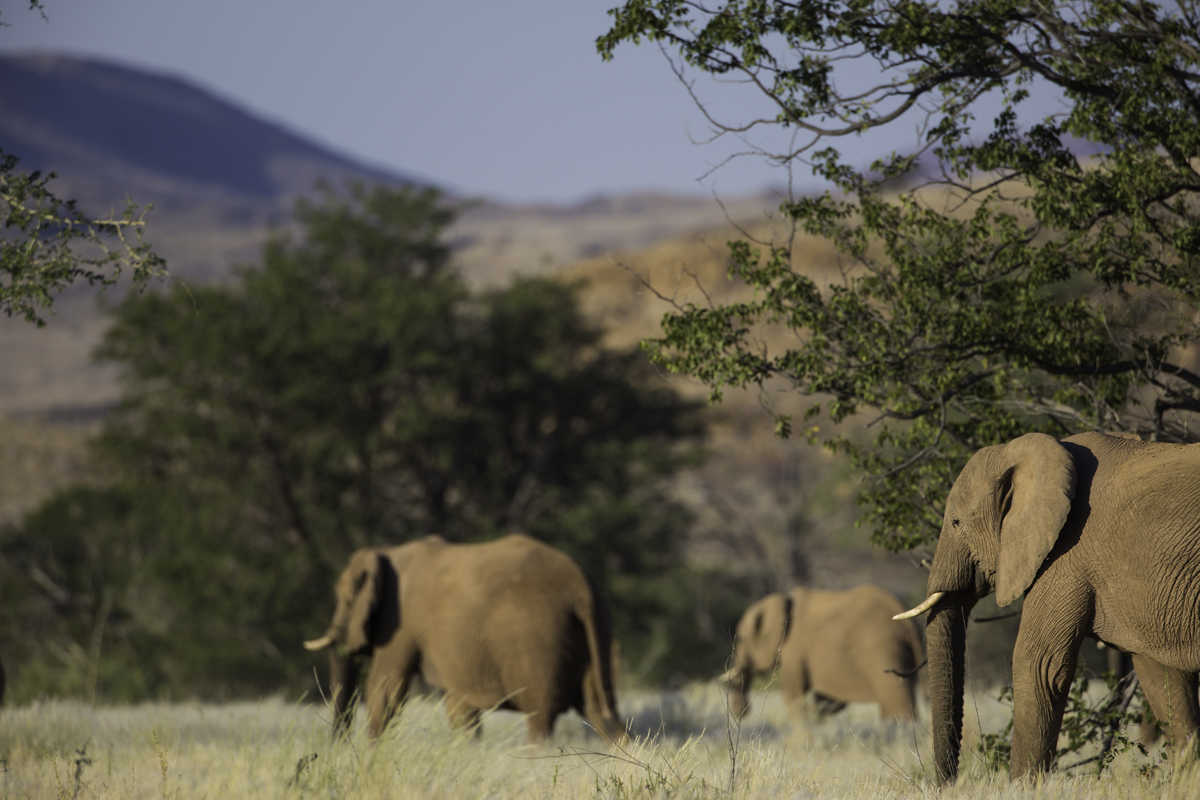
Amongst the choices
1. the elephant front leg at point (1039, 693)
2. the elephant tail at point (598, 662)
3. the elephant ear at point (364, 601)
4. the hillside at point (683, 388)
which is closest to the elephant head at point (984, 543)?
the elephant front leg at point (1039, 693)

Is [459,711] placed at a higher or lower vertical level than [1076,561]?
lower

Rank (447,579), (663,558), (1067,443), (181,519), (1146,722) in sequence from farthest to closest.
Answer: (663,558), (181,519), (447,579), (1146,722), (1067,443)

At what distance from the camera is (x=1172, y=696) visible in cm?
618

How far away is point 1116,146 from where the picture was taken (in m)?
7.57

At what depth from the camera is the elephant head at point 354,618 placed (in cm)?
1002

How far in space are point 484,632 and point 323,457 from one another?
13.9m

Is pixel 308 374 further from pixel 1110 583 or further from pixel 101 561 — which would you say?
pixel 1110 583

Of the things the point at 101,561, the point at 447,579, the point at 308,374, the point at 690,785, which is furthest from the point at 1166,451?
the point at 101,561

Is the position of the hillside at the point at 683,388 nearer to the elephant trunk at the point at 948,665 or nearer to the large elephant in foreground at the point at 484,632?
the elephant trunk at the point at 948,665

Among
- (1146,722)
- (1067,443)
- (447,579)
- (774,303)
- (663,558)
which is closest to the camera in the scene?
(1067,443)

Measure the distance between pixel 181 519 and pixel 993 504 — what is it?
1932 cm

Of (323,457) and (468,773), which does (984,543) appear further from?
(323,457)

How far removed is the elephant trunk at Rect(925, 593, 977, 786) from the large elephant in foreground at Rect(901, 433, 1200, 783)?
0.02 metres

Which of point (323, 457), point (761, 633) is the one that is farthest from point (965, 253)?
point (323, 457)
